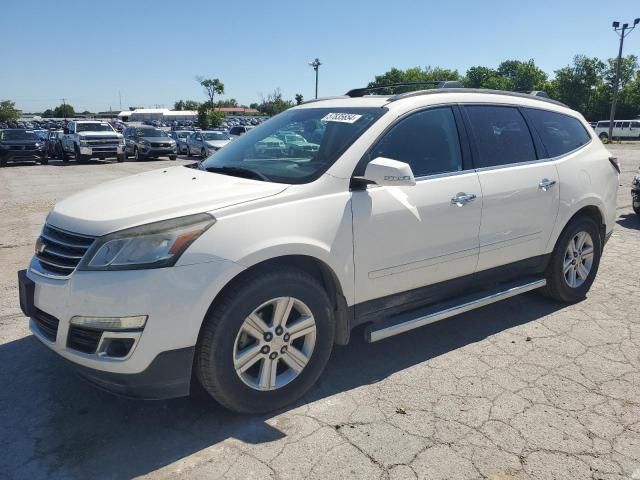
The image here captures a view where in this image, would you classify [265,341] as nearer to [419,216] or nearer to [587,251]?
[419,216]

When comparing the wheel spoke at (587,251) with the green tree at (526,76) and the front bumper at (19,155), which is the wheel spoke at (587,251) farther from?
the green tree at (526,76)

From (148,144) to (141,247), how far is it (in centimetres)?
2353

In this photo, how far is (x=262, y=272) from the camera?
8.90 feet

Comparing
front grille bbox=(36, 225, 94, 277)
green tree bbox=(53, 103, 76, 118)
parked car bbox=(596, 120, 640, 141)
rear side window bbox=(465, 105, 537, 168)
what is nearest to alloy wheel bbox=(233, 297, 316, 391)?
front grille bbox=(36, 225, 94, 277)

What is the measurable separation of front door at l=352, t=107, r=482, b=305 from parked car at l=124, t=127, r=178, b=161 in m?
22.9

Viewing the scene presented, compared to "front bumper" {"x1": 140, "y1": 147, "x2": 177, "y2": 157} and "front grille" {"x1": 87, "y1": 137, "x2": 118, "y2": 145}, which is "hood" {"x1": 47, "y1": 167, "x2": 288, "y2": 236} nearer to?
"front grille" {"x1": 87, "y1": 137, "x2": 118, "y2": 145}

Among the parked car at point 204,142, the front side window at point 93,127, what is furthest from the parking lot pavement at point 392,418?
the front side window at point 93,127

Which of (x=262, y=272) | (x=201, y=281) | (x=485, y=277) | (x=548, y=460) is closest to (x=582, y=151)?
(x=485, y=277)

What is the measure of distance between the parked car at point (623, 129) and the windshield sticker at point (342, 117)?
48.8m

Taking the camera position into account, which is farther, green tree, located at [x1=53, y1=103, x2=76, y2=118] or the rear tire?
green tree, located at [x1=53, y1=103, x2=76, y2=118]

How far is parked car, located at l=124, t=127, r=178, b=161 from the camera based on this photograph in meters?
24.4

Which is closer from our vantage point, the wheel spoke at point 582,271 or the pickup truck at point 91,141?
the wheel spoke at point 582,271

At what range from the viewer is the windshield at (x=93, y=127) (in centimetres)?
2283

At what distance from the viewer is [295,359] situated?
2.91m
